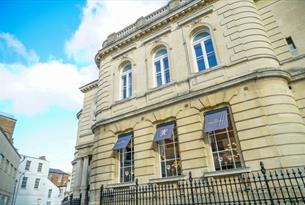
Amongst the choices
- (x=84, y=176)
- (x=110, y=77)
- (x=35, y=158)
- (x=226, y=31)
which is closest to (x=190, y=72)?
(x=226, y=31)

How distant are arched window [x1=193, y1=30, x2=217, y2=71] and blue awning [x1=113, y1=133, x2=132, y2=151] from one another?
19.6 feet

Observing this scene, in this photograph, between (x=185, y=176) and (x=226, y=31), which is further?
(x=226, y=31)

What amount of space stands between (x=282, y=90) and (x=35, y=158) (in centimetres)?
4744

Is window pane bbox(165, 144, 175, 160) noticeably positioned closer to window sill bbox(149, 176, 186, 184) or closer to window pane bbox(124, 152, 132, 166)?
window sill bbox(149, 176, 186, 184)

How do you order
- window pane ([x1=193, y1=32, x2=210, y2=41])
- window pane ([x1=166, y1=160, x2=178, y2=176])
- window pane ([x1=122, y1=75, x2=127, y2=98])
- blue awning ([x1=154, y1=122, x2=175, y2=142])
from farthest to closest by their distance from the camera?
1. window pane ([x1=122, y1=75, x2=127, y2=98])
2. window pane ([x1=193, y1=32, x2=210, y2=41])
3. blue awning ([x1=154, y1=122, x2=175, y2=142])
4. window pane ([x1=166, y1=160, x2=178, y2=176])

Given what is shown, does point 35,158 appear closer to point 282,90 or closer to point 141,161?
point 141,161

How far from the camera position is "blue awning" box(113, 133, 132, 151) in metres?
12.5

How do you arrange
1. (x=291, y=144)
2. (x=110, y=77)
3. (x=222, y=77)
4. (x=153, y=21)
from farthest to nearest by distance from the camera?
(x=110, y=77), (x=153, y=21), (x=222, y=77), (x=291, y=144)

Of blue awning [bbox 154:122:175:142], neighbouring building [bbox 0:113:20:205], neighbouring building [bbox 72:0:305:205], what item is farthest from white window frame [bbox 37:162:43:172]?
blue awning [bbox 154:122:175:142]

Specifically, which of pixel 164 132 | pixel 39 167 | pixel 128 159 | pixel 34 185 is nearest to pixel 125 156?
pixel 128 159

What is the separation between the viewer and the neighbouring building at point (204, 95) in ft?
30.3

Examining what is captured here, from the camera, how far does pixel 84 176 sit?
60.6ft

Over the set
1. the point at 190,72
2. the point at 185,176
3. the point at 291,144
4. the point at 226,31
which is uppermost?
the point at 226,31

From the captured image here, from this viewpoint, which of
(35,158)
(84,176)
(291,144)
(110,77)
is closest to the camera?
(291,144)
